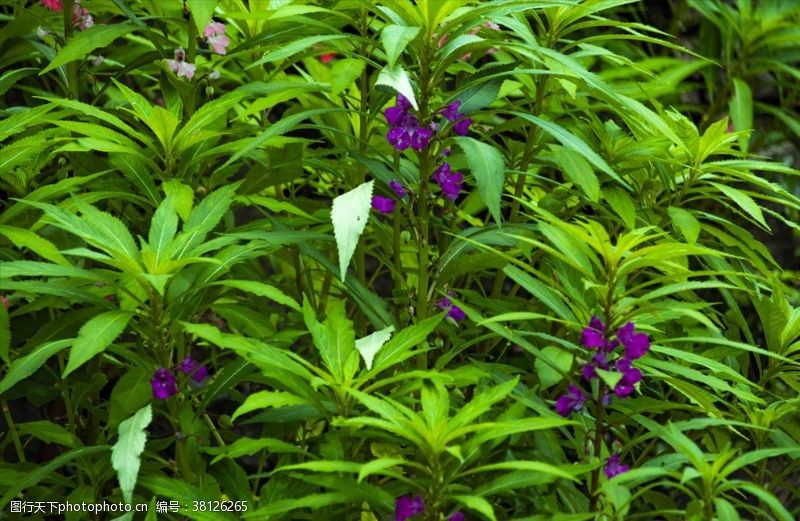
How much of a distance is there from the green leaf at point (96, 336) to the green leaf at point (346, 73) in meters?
0.50

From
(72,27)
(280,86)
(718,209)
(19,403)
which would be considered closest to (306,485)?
(280,86)

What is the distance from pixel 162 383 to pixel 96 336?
19 centimetres

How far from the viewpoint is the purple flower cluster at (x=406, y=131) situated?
163 cm

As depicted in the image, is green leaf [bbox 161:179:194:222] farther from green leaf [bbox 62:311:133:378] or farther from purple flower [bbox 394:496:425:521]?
purple flower [bbox 394:496:425:521]

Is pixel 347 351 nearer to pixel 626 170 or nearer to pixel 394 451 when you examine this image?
pixel 394 451

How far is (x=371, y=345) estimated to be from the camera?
154cm

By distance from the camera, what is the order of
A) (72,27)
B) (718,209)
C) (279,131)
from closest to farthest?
(279,131) → (72,27) → (718,209)

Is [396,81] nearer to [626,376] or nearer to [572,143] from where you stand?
[572,143]

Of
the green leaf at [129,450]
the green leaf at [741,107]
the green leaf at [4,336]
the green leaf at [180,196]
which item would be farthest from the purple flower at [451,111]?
the green leaf at [741,107]

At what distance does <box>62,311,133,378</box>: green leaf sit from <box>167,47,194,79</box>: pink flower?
631 mm

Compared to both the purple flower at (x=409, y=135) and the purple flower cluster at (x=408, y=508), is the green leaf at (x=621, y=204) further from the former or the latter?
the purple flower cluster at (x=408, y=508)

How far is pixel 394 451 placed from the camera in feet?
Answer: 5.88

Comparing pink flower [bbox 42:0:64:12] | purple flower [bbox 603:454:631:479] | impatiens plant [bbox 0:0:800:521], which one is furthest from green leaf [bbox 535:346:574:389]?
pink flower [bbox 42:0:64:12]

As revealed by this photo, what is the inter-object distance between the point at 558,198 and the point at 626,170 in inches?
5.8
